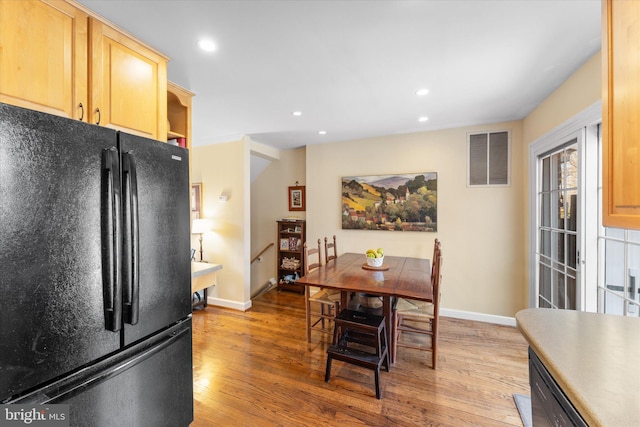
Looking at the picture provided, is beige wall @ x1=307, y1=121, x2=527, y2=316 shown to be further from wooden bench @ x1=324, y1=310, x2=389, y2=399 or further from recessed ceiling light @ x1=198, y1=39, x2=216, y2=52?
recessed ceiling light @ x1=198, y1=39, x2=216, y2=52

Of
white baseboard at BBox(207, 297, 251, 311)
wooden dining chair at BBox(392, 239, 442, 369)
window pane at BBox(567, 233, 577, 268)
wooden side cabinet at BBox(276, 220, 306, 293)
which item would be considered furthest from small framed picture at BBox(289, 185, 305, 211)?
window pane at BBox(567, 233, 577, 268)

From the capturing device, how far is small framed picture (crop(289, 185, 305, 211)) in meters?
4.54

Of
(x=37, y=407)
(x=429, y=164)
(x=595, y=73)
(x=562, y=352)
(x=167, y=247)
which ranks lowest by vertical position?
(x=37, y=407)

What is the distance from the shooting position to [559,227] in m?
2.40

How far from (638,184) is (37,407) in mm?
2223

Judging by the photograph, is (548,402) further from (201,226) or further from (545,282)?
(201,226)

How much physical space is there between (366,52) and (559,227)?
7.91 feet

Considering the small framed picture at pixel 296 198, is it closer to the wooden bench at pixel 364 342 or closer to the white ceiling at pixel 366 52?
the white ceiling at pixel 366 52

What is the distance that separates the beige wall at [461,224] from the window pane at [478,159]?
0.08 meters

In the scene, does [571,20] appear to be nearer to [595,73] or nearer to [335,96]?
[595,73]

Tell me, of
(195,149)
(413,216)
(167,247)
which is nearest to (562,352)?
(167,247)

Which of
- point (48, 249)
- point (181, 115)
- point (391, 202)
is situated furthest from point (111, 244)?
point (391, 202)

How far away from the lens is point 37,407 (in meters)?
0.88

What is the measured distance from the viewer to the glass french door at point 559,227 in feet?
7.01
